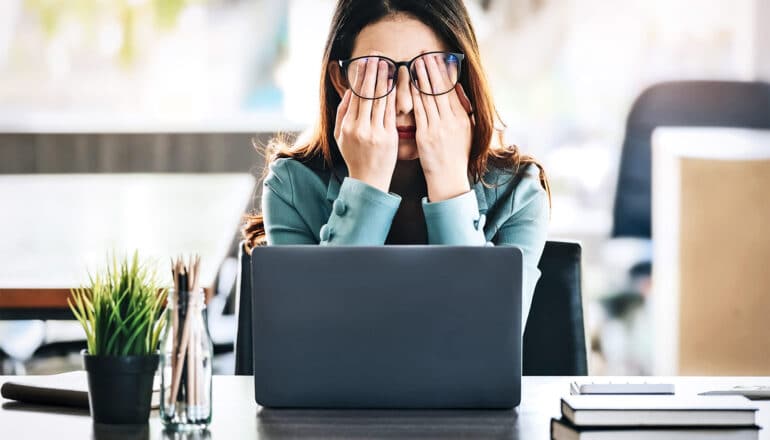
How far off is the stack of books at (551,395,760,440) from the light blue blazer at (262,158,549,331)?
0.56 meters

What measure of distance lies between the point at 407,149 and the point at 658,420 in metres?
0.86

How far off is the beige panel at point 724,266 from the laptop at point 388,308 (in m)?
2.50

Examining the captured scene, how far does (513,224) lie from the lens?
151 cm

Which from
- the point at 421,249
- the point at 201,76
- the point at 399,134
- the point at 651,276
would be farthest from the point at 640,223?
the point at 421,249

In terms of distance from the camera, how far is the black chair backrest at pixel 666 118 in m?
3.34

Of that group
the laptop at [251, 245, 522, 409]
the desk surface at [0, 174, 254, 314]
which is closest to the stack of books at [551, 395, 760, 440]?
the laptop at [251, 245, 522, 409]

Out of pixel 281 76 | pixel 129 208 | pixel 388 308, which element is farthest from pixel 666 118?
pixel 388 308

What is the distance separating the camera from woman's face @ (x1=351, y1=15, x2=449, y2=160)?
4.90 feet

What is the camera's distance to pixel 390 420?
0.90 meters

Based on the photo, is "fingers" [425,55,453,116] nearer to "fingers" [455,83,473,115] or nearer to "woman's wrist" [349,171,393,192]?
"fingers" [455,83,473,115]

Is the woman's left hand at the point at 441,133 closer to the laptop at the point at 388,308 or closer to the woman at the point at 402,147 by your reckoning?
the woman at the point at 402,147

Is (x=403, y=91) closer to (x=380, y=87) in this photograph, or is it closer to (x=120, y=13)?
(x=380, y=87)

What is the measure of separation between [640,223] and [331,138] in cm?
201

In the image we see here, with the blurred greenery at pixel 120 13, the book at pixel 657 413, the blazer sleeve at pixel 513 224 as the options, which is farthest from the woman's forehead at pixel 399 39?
the blurred greenery at pixel 120 13
